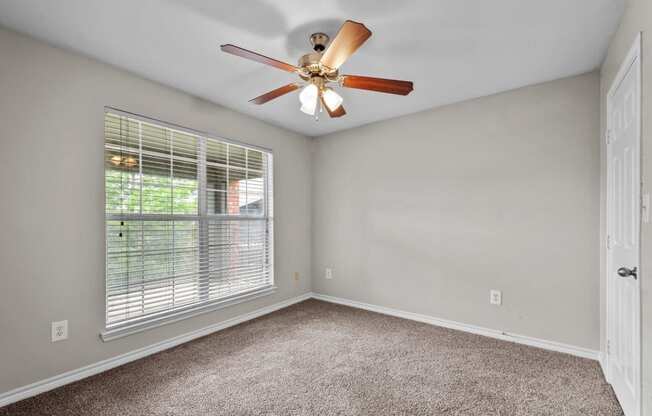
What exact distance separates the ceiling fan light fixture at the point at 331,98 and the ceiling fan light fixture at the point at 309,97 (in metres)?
0.07

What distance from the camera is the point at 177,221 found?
277 centimetres

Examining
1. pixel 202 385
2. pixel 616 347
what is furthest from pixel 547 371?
pixel 202 385

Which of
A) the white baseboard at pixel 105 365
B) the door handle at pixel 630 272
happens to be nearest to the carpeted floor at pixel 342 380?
the white baseboard at pixel 105 365

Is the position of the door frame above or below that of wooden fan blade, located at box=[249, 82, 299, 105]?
below

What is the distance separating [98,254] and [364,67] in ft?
7.98

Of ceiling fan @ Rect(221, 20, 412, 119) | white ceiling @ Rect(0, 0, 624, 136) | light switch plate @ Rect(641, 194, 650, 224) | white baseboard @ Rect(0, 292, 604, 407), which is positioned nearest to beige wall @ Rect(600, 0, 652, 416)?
light switch plate @ Rect(641, 194, 650, 224)

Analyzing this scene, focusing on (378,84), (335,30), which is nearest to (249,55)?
(335,30)

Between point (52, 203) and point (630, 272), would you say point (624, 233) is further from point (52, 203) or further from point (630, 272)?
point (52, 203)

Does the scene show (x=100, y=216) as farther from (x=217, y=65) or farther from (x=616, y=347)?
(x=616, y=347)

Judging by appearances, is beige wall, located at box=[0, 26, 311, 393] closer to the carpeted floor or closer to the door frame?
the carpeted floor

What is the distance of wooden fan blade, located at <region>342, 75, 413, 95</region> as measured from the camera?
6.21 ft

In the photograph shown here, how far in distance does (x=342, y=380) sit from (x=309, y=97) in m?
1.96

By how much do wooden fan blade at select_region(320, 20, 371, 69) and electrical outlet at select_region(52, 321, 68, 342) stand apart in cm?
242

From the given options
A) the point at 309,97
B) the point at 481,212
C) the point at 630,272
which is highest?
the point at 309,97
